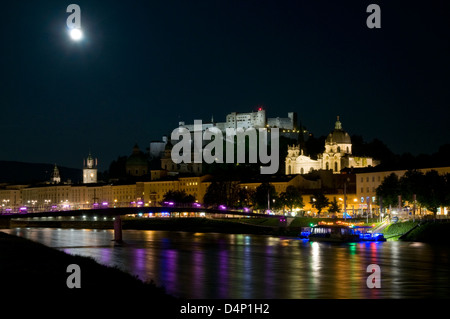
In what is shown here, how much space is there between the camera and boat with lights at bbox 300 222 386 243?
51750 mm

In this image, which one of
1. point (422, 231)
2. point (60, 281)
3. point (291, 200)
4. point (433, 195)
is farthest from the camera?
point (291, 200)

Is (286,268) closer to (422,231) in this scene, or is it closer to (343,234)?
(422,231)

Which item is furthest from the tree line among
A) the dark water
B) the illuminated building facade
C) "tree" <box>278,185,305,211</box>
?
the illuminated building facade

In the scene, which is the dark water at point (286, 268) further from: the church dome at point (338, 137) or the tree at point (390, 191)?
the church dome at point (338, 137)

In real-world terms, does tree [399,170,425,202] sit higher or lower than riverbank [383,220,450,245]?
higher

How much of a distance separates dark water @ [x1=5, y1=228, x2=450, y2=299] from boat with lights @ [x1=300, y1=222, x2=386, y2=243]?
2439mm

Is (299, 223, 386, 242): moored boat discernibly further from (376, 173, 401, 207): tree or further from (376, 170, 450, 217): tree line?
(376, 173, 401, 207): tree

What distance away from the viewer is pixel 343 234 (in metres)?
53.2

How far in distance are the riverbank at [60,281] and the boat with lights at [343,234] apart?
83.0 ft

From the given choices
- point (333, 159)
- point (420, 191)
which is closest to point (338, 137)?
point (333, 159)

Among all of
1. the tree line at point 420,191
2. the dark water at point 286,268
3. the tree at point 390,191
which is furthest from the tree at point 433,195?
the dark water at point 286,268

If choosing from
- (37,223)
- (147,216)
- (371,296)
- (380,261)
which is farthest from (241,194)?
(371,296)

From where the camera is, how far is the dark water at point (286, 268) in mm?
25422

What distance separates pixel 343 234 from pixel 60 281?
33.1m
